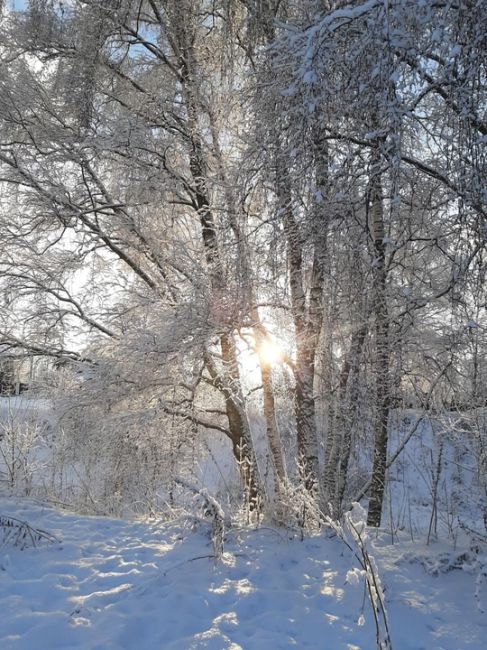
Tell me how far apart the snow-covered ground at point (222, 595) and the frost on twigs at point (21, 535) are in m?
0.09

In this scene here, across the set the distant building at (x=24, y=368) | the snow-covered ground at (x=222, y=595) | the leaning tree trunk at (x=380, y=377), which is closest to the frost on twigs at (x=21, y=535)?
the snow-covered ground at (x=222, y=595)

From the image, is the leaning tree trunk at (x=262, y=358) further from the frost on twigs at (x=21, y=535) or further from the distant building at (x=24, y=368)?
the distant building at (x=24, y=368)

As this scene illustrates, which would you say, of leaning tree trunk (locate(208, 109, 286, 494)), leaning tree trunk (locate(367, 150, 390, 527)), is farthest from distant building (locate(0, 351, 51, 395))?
leaning tree trunk (locate(367, 150, 390, 527))

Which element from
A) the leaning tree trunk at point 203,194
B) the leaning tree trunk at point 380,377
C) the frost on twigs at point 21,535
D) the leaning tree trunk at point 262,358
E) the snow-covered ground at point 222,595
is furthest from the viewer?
the leaning tree trunk at point 203,194

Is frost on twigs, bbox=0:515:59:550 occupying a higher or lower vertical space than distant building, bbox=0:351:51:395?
lower

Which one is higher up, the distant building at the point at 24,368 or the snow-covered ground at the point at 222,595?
the distant building at the point at 24,368

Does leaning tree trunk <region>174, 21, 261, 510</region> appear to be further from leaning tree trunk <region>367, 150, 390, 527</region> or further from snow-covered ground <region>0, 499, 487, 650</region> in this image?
snow-covered ground <region>0, 499, 487, 650</region>

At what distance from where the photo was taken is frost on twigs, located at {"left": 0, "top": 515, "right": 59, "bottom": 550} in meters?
4.15

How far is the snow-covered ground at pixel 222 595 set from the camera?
2.71 meters

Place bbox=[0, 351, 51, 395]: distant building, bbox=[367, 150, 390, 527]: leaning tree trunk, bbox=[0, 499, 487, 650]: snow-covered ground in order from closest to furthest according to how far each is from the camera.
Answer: bbox=[0, 499, 487, 650]: snow-covered ground
bbox=[367, 150, 390, 527]: leaning tree trunk
bbox=[0, 351, 51, 395]: distant building

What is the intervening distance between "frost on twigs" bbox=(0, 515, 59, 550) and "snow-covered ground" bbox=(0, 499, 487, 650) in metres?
0.09

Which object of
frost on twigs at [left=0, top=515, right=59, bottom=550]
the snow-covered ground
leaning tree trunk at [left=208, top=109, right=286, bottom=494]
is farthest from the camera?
leaning tree trunk at [left=208, top=109, right=286, bottom=494]

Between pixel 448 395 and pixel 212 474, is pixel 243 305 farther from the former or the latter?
pixel 212 474

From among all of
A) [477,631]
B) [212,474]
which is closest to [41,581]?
[477,631]
